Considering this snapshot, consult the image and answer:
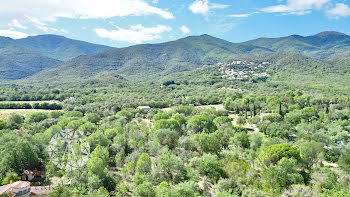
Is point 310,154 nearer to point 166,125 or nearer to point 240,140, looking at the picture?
point 240,140

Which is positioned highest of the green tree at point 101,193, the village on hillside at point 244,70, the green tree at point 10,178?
the village on hillside at point 244,70

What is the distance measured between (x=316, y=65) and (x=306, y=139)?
13897 centimetres

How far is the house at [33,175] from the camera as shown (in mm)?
25719

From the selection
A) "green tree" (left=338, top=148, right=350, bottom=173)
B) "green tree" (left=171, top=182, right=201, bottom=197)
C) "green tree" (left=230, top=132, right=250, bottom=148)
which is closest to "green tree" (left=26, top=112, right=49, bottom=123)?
"green tree" (left=171, top=182, right=201, bottom=197)

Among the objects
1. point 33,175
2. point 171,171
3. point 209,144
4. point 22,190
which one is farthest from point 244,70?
point 22,190

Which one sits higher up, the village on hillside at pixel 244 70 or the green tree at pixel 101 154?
the village on hillside at pixel 244 70

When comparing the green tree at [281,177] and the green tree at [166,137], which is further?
the green tree at [166,137]

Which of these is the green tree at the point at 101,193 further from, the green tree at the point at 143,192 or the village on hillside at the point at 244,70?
the village on hillside at the point at 244,70

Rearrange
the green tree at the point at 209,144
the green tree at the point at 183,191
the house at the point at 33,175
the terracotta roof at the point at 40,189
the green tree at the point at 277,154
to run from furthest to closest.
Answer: the green tree at the point at 209,144, the green tree at the point at 277,154, the house at the point at 33,175, the terracotta roof at the point at 40,189, the green tree at the point at 183,191

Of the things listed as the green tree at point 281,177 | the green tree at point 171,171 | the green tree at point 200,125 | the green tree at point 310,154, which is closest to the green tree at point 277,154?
→ the green tree at point 310,154

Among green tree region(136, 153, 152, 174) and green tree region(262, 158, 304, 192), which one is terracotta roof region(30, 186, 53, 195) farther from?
green tree region(262, 158, 304, 192)

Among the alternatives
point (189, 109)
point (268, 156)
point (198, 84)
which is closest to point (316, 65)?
point (198, 84)

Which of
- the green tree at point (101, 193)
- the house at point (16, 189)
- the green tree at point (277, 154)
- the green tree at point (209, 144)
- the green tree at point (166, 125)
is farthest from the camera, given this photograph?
the green tree at point (166, 125)

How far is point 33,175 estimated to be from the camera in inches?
1032
